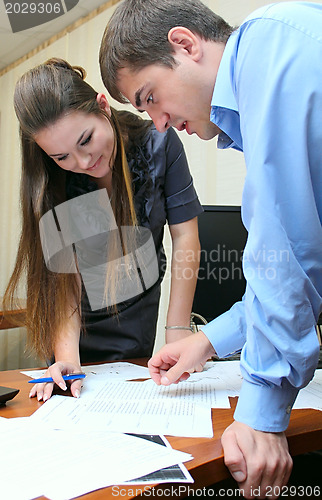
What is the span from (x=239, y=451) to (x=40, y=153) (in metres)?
0.91

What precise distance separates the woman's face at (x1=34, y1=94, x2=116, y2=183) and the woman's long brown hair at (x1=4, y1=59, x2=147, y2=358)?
0.09ft

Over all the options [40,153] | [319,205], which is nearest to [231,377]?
[319,205]

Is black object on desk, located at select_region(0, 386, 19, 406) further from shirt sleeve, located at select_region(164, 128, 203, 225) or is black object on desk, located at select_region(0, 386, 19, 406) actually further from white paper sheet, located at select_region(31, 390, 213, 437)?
shirt sleeve, located at select_region(164, 128, 203, 225)

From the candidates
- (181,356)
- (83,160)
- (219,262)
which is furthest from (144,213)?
(181,356)

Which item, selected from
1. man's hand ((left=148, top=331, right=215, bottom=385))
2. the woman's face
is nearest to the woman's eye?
the woman's face

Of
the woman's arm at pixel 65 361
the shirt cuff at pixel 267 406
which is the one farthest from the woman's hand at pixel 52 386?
the shirt cuff at pixel 267 406

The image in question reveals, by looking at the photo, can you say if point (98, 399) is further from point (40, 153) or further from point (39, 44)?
point (39, 44)

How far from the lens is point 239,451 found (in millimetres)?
565

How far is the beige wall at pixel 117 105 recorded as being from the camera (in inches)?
79.7

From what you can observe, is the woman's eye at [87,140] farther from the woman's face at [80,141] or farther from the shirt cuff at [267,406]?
the shirt cuff at [267,406]

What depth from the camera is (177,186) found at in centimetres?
131

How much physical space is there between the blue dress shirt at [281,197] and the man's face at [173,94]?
15cm

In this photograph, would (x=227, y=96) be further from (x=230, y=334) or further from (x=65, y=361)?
(x=65, y=361)

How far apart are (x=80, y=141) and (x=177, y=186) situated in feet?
1.10
